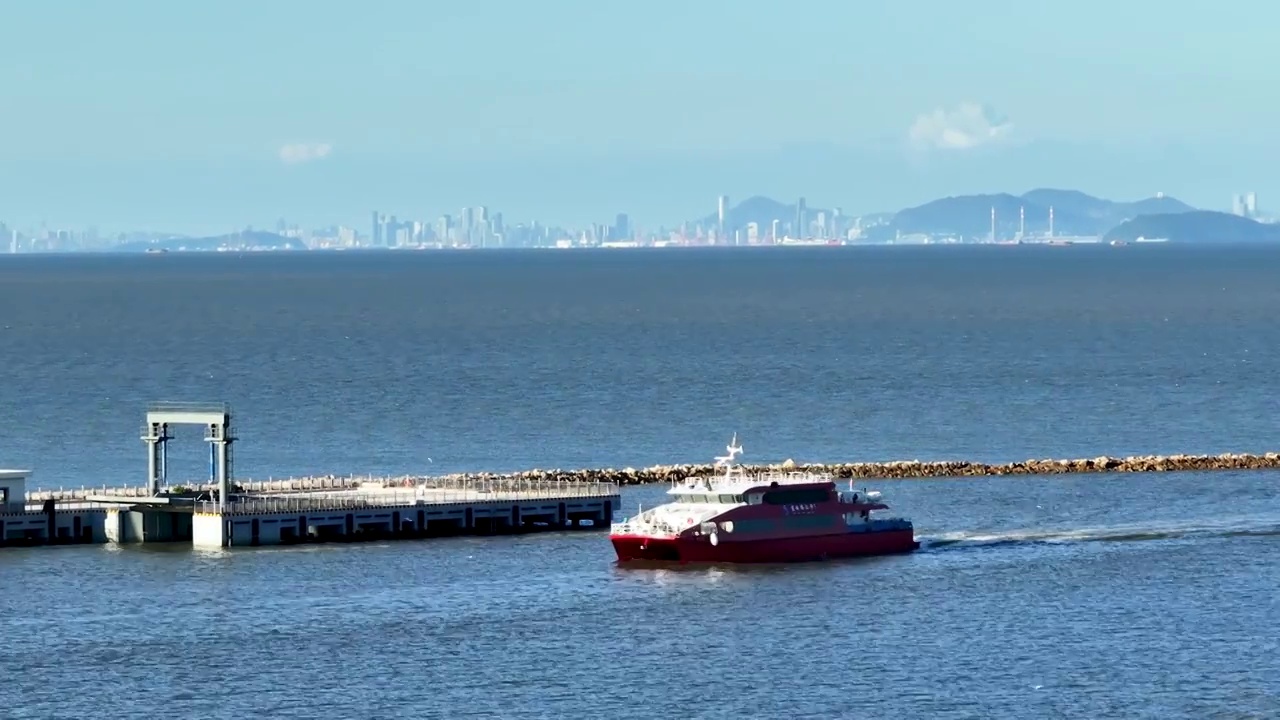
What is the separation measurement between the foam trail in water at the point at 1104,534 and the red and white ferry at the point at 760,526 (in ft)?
7.56

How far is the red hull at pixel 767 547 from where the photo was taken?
293 ft

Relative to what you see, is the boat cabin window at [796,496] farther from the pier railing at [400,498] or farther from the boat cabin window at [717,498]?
the pier railing at [400,498]

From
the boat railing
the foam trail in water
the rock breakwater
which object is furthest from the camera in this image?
the rock breakwater

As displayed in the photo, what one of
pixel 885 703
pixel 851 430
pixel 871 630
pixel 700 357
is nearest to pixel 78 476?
pixel 851 430

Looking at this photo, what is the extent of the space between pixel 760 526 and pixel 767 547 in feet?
2.64

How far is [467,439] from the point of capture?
427ft

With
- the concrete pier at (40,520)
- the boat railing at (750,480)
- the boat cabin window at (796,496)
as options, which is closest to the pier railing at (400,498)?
the concrete pier at (40,520)

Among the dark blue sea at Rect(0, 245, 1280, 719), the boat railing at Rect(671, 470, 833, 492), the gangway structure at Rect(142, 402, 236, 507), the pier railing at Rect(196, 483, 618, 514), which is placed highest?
the gangway structure at Rect(142, 402, 236, 507)

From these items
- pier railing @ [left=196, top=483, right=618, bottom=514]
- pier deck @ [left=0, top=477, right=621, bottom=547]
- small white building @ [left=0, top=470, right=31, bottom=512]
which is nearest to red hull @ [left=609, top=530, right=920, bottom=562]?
pier deck @ [left=0, top=477, right=621, bottom=547]

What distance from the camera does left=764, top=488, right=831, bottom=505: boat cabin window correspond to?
90938 mm

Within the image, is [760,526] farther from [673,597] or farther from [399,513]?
[399,513]

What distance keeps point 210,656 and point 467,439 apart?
58.2m

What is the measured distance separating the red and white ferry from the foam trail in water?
2.30 m

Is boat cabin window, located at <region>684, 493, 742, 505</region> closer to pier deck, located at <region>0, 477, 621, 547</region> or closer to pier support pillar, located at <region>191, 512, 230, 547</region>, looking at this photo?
pier deck, located at <region>0, 477, 621, 547</region>
